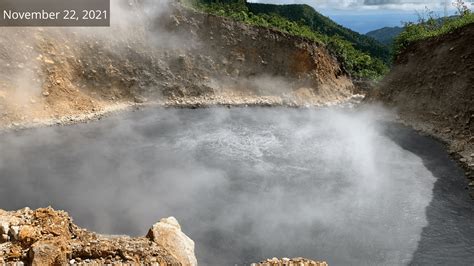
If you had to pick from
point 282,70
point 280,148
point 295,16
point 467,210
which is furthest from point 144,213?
point 295,16

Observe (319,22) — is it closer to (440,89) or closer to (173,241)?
(440,89)

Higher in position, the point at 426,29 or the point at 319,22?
the point at 319,22

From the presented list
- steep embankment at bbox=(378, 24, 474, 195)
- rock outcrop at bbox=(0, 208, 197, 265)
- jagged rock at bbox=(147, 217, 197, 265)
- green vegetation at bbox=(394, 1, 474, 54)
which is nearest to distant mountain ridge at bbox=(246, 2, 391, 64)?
green vegetation at bbox=(394, 1, 474, 54)

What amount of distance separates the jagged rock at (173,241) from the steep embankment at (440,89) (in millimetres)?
11769

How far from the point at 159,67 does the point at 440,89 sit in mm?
14933

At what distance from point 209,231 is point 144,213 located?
2.12 m

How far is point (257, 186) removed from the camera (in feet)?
49.8

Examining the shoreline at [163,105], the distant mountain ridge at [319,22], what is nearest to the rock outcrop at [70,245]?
the shoreline at [163,105]

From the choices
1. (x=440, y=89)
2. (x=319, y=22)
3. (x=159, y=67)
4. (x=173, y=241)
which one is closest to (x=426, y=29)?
(x=440, y=89)

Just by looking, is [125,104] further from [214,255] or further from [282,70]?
[214,255]

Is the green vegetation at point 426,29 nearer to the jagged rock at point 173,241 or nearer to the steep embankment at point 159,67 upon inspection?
the steep embankment at point 159,67

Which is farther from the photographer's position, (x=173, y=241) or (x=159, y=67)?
(x=159, y=67)

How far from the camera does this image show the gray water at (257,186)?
11.9m

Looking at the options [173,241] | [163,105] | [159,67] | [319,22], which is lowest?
[173,241]
